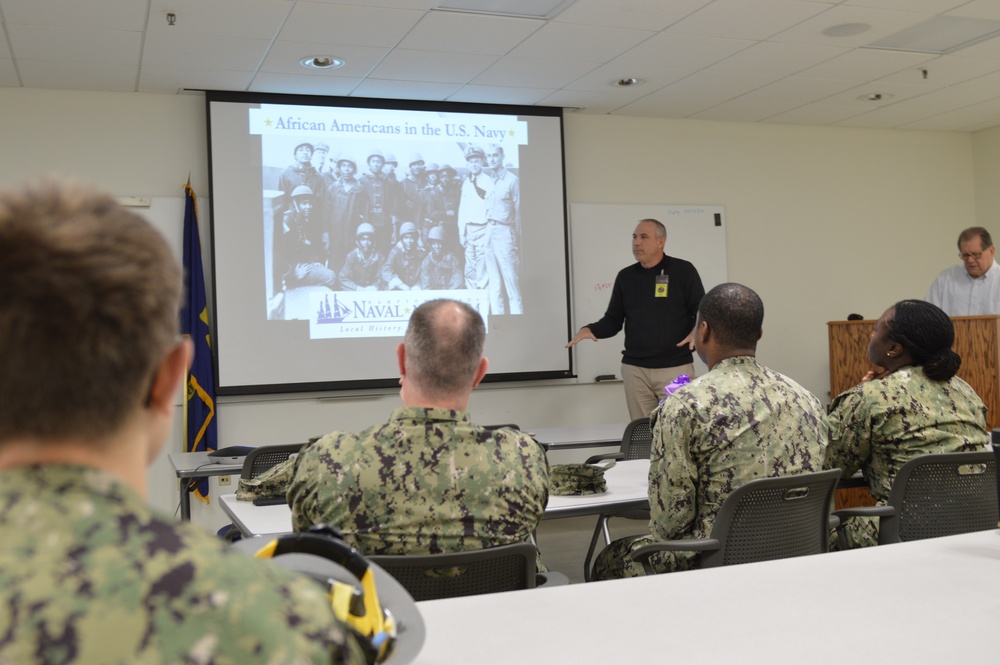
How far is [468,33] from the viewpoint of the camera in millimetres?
4984

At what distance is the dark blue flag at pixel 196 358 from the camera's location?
584 cm

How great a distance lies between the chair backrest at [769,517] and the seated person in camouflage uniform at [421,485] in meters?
0.57

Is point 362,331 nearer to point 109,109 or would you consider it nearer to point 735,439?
point 109,109

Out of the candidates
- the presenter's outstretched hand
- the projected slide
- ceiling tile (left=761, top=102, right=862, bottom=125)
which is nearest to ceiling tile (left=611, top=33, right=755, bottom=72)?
the projected slide

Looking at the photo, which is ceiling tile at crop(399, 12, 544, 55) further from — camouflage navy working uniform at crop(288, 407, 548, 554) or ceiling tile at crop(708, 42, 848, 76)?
camouflage navy working uniform at crop(288, 407, 548, 554)

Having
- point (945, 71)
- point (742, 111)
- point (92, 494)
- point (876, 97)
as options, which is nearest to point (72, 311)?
point (92, 494)

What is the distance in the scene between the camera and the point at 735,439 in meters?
2.47

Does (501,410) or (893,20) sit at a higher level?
(893,20)

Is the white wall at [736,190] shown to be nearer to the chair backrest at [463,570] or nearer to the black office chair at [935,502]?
the black office chair at [935,502]

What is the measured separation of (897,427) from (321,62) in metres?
3.96

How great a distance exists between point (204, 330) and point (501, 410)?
7.09 feet

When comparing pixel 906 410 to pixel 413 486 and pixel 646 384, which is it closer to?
pixel 413 486

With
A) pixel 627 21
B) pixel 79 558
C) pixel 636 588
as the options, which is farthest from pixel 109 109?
pixel 79 558

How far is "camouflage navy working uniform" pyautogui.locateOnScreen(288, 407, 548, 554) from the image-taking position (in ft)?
6.15
